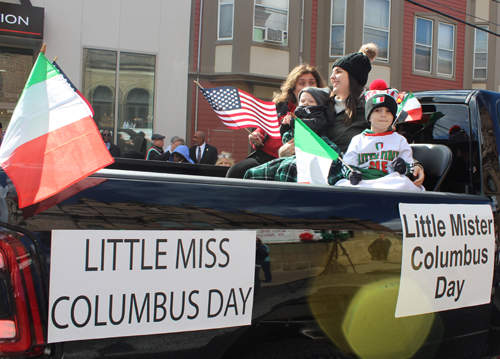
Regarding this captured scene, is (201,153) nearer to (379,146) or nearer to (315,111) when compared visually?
(315,111)

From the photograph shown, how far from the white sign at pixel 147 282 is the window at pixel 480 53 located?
63.7ft

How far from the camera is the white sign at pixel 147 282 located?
4.30 feet

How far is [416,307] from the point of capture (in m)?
1.88

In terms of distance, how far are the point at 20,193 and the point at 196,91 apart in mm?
11779

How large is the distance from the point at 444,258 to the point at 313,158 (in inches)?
29.9

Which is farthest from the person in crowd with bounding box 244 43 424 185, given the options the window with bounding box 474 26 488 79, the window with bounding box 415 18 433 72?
the window with bounding box 474 26 488 79

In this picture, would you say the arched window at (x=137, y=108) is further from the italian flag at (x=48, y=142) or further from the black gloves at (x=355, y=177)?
the italian flag at (x=48, y=142)

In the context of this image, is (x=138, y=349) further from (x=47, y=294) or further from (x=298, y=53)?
(x=298, y=53)

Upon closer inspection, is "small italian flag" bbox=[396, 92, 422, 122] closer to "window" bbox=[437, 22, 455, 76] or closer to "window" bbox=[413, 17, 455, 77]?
"window" bbox=[413, 17, 455, 77]

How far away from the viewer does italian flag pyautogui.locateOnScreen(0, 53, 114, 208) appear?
4.37 ft

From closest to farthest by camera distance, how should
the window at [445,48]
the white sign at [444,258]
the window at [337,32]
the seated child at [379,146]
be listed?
1. the white sign at [444,258]
2. the seated child at [379,146]
3. the window at [337,32]
4. the window at [445,48]

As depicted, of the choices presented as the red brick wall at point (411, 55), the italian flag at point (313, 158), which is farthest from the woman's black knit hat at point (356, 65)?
the red brick wall at point (411, 55)

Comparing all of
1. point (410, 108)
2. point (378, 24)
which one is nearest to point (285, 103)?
point (410, 108)

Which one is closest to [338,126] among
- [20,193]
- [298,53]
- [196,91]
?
[20,193]
